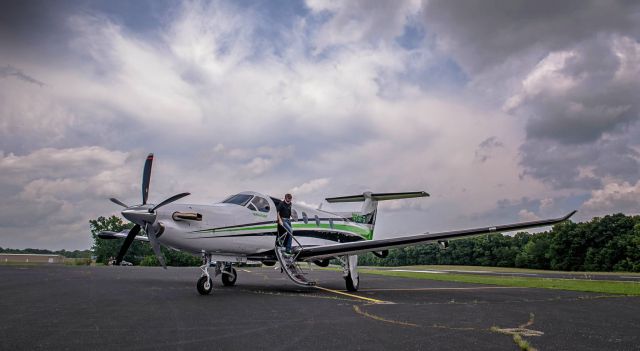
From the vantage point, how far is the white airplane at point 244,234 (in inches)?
469

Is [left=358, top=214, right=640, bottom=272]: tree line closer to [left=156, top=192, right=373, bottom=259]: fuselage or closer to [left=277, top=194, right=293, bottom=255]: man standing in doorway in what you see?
[left=156, top=192, right=373, bottom=259]: fuselage

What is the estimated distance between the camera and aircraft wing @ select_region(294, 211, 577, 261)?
12852 mm

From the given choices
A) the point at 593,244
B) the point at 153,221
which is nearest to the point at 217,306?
the point at 153,221

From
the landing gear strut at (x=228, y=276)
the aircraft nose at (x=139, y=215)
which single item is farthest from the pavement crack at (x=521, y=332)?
the landing gear strut at (x=228, y=276)

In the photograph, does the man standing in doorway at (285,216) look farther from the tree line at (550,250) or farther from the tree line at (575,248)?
the tree line at (575,248)

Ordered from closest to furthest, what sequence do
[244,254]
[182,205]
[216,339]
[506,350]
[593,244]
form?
[506,350]
[216,339]
[182,205]
[244,254]
[593,244]

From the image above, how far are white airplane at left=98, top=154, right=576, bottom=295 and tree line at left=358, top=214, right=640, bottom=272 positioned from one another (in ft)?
122

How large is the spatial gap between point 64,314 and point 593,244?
3027 inches

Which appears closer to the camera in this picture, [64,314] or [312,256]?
[64,314]

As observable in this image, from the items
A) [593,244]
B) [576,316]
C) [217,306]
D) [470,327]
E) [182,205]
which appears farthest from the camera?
[593,244]

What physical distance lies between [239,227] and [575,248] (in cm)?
7228

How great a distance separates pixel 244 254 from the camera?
14023 millimetres

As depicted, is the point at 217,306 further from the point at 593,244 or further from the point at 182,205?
the point at 593,244

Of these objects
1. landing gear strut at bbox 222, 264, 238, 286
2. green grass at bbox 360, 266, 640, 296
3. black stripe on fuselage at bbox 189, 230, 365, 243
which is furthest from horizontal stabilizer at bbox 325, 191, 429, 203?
landing gear strut at bbox 222, 264, 238, 286
